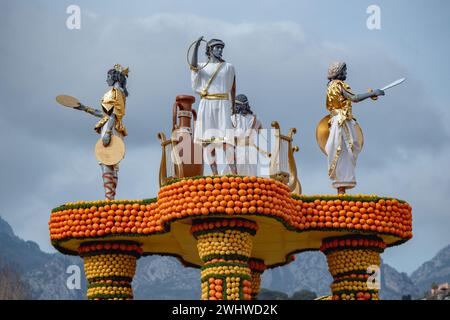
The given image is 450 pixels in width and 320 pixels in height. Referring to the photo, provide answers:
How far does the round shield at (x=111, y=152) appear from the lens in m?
25.5

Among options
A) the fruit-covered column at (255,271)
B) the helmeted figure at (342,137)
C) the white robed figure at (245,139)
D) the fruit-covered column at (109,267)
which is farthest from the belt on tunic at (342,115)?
the fruit-covered column at (109,267)

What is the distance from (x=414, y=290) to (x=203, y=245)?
98.0 m

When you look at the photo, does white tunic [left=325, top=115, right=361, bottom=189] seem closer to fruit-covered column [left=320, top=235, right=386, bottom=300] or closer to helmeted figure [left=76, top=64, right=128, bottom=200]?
fruit-covered column [left=320, top=235, right=386, bottom=300]

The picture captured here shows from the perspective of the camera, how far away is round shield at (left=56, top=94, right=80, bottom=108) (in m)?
25.7

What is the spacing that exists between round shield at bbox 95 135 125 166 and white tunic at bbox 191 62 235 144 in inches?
96.8

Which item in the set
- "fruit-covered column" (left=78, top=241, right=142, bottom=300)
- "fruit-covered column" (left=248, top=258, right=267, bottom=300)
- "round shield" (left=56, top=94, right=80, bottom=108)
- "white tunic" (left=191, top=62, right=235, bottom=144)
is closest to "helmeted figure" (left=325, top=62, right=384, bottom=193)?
"white tunic" (left=191, top=62, right=235, bottom=144)

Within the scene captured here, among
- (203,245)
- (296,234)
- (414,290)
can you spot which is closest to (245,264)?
(203,245)

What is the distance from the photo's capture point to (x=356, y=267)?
81.3 ft

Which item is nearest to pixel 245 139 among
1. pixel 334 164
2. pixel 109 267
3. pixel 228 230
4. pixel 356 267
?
pixel 334 164

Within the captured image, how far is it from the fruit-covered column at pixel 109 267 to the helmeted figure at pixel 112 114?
126cm

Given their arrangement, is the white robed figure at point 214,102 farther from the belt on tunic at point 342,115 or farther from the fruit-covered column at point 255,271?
the fruit-covered column at point 255,271

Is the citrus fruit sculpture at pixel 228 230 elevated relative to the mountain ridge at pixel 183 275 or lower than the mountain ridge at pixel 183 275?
lower

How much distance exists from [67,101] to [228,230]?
606 centimetres

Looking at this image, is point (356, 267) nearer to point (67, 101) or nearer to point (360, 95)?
point (360, 95)
